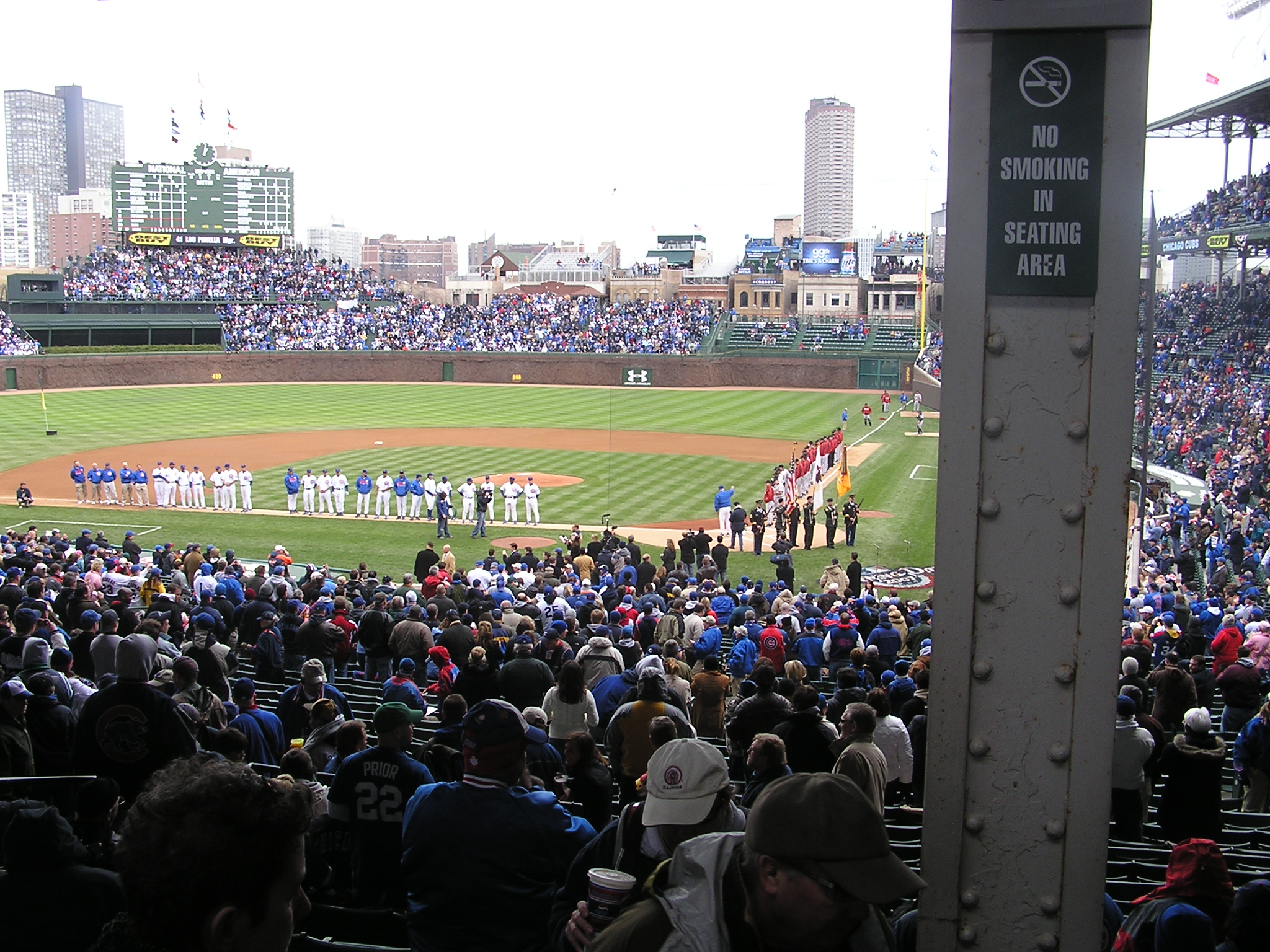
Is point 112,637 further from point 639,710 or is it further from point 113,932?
point 113,932

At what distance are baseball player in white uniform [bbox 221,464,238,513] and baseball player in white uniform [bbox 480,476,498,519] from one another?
23.4 ft

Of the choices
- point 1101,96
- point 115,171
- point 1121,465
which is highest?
point 115,171

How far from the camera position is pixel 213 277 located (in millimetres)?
80812

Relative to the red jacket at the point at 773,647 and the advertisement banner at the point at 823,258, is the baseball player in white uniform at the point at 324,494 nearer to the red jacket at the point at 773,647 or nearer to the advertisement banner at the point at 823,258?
the red jacket at the point at 773,647

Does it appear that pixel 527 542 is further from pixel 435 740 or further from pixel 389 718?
pixel 389 718

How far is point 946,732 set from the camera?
282cm

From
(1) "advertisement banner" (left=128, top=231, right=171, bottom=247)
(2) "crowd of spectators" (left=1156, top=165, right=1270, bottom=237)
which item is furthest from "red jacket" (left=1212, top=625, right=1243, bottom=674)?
(1) "advertisement banner" (left=128, top=231, right=171, bottom=247)

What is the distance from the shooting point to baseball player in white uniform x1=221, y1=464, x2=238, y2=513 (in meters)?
29.4

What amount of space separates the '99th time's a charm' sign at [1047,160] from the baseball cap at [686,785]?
157 centimetres

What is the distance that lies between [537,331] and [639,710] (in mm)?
72608

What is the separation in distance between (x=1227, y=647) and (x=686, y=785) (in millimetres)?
10953

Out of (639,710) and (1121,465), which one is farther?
(639,710)

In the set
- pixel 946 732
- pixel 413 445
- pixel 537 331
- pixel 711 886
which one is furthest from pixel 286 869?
pixel 537 331

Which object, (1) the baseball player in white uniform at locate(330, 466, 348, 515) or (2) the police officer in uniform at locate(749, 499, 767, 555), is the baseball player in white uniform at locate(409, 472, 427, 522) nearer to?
(1) the baseball player in white uniform at locate(330, 466, 348, 515)
